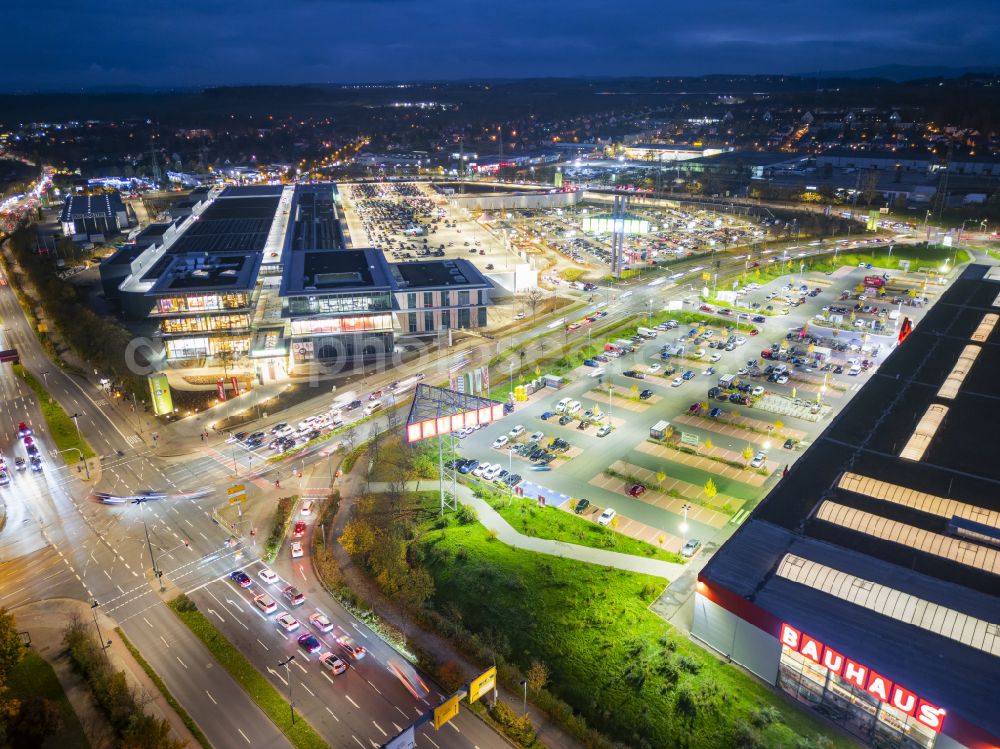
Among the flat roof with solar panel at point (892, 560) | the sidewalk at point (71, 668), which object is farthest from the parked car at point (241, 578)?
the flat roof with solar panel at point (892, 560)

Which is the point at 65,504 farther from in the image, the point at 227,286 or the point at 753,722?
the point at 753,722

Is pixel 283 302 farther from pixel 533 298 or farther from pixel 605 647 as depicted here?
pixel 605 647

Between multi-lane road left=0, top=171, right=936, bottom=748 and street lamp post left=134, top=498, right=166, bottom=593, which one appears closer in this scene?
multi-lane road left=0, top=171, right=936, bottom=748

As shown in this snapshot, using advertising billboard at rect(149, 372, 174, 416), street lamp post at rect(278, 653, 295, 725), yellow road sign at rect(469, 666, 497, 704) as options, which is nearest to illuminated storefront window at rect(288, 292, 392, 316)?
advertising billboard at rect(149, 372, 174, 416)

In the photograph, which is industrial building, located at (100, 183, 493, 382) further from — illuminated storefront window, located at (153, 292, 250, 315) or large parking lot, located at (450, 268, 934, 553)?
large parking lot, located at (450, 268, 934, 553)

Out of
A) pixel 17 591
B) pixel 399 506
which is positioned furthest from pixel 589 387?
pixel 17 591

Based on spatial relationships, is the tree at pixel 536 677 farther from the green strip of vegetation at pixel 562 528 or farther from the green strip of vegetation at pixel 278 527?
the green strip of vegetation at pixel 278 527
